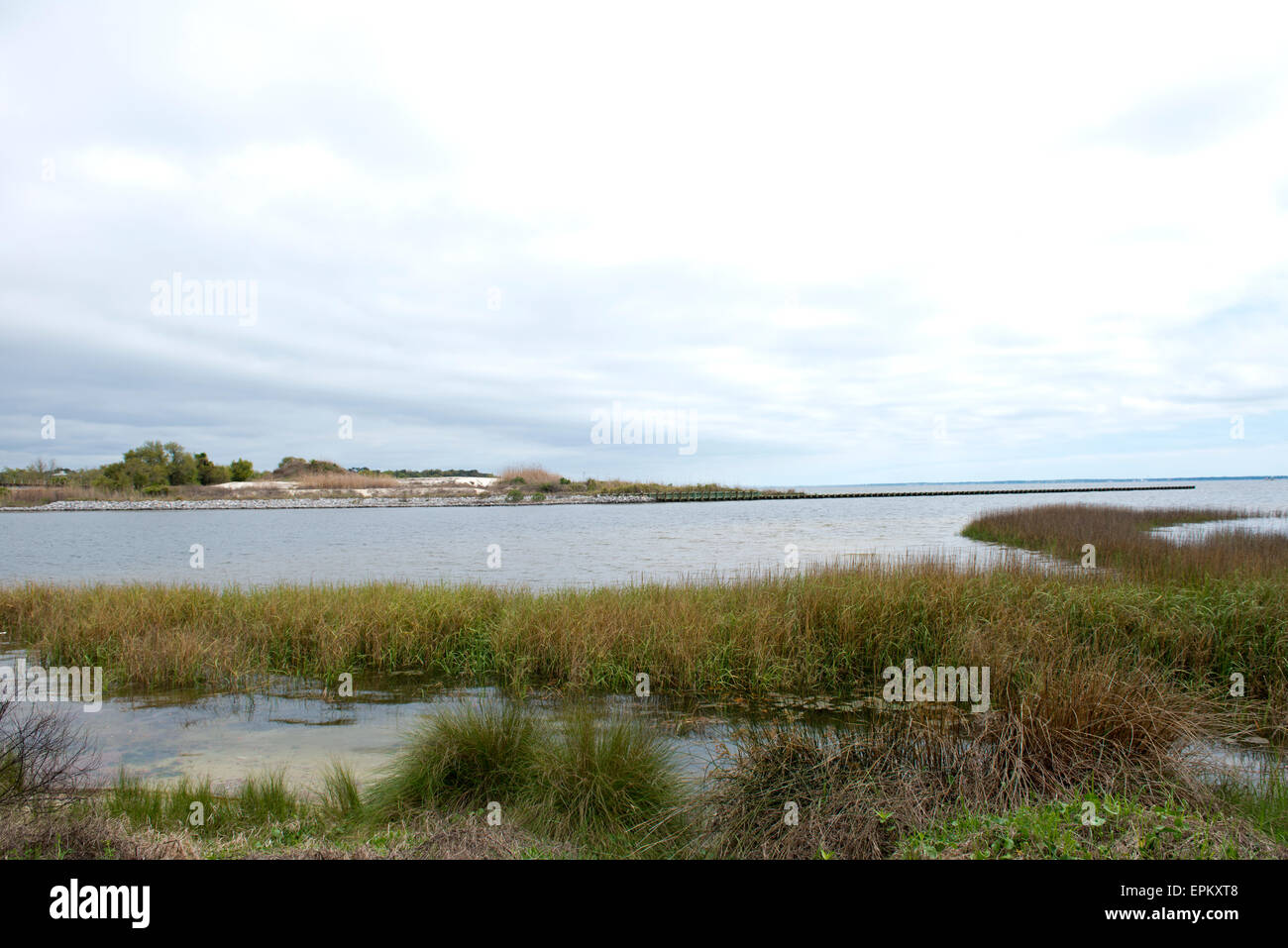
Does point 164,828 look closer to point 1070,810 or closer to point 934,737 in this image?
point 934,737

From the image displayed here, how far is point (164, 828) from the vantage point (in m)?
5.20

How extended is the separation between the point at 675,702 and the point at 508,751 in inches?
165

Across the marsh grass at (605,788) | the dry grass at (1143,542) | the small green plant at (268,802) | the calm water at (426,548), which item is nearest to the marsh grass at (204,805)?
the small green plant at (268,802)

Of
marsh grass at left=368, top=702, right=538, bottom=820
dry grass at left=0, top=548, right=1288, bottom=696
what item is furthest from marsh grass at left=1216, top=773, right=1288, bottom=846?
marsh grass at left=368, top=702, right=538, bottom=820

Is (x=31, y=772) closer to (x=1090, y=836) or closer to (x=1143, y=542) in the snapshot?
(x=1090, y=836)

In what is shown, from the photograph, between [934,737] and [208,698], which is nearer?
[934,737]

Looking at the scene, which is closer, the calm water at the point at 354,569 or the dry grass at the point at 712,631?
the calm water at the point at 354,569

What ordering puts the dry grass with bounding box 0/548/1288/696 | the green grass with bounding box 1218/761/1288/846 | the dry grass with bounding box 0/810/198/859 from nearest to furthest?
the dry grass with bounding box 0/810/198/859, the green grass with bounding box 1218/761/1288/846, the dry grass with bounding box 0/548/1288/696

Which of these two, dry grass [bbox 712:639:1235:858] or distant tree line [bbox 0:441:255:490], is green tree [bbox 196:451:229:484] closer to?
distant tree line [bbox 0:441:255:490]

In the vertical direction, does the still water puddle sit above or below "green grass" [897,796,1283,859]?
below

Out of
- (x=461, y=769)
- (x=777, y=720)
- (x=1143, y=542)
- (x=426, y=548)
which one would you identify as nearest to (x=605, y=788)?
(x=461, y=769)

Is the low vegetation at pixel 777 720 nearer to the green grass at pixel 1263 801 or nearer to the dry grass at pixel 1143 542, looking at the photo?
the green grass at pixel 1263 801
